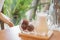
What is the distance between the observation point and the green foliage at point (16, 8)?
9.71ft

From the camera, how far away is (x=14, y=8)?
9.87 feet

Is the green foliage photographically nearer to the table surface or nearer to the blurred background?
the blurred background

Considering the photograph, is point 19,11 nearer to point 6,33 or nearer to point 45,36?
point 6,33

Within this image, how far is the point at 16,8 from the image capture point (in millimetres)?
3004

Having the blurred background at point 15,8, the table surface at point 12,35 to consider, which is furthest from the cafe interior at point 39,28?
the blurred background at point 15,8

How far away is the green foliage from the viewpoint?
296 cm

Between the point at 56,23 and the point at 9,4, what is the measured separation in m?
1.49

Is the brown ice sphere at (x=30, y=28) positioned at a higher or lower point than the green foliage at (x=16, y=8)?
lower

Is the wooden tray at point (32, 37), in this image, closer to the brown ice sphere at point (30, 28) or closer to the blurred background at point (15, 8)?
the brown ice sphere at point (30, 28)

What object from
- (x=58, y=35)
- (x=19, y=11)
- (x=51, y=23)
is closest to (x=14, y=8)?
(x=19, y=11)

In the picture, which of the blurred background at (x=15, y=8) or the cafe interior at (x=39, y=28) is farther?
the blurred background at (x=15, y=8)

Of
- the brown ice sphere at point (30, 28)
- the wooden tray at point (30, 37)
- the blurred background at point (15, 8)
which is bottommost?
the wooden tray at point (30, 37)

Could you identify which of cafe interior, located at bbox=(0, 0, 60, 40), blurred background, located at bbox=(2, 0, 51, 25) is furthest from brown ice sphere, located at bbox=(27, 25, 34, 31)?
blurred background, located at bbox=(2, 0, 51, 25)

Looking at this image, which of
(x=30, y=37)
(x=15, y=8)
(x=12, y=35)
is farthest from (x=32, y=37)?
(x=15, y=8)
